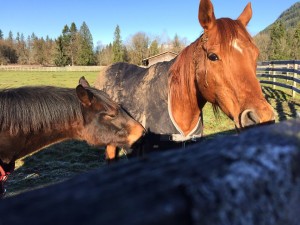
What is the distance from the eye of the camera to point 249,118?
219 cm

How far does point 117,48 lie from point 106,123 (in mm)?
65282

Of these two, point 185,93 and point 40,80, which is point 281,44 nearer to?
point 40,80

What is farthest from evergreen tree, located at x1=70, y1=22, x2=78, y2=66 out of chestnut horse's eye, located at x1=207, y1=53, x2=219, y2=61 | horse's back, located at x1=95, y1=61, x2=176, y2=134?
chestnut horse's eye, located at x1=207, y1=53, x2=219, y2=61

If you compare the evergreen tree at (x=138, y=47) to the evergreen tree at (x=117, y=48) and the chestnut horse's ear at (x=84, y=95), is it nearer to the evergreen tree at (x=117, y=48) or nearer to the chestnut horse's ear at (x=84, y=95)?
the evergreen tree at (x=117, y=48)

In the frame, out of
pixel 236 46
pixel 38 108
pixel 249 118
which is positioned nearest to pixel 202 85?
pixel 236 46

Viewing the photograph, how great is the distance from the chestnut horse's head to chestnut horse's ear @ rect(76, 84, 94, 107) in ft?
3.96

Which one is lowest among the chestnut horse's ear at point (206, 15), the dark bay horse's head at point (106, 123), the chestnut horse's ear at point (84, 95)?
the dark bay horse's head at point (106, 123)

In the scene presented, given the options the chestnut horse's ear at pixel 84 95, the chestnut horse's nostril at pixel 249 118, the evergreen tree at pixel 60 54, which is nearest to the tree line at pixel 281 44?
the chestnut horse's ear at pixel 84 95

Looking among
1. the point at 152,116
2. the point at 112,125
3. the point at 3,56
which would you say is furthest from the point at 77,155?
the point at 3,56

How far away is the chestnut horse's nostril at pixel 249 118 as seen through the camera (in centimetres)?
211

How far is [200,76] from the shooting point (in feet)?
8.38

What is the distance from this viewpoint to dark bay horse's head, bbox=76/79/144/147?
3307 millimetres

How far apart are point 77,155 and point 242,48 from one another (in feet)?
16.6

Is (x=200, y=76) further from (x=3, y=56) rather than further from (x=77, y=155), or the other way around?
(x=3, y=56)
